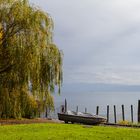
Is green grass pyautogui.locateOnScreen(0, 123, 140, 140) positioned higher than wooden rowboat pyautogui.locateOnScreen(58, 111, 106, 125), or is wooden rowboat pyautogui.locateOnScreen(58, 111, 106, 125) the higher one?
wooden rowboat pyautogui.locateOnScreen(58, 111, 106, 125)

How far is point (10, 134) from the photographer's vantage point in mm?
23188

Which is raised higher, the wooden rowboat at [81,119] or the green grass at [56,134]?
the wooden rowboat at [81,119]

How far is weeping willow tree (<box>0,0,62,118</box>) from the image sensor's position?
31.6 m

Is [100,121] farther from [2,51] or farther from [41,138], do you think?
[41,138]

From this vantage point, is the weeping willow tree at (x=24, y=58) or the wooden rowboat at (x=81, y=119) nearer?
the weeping willow tree at (x=24, y=58)

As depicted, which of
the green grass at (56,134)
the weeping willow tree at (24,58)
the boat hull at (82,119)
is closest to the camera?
the green grass at (56,134)

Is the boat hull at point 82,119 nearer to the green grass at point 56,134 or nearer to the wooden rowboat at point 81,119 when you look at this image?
the wooden rowboat at point 81,119

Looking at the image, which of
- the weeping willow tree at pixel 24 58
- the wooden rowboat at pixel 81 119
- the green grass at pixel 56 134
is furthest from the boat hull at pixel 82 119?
the green grass at pixel 56 134

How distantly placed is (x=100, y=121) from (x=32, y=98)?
217 inches

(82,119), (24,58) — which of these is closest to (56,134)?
(24,58)

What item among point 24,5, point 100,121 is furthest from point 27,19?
point 100,121

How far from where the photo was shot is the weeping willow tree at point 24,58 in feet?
104

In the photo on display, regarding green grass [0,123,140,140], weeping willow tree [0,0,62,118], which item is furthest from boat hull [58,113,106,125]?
green grass [0,123,140,140]

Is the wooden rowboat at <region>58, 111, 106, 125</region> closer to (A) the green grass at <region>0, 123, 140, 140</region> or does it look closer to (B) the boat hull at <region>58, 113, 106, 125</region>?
(B) the boat hull at <region>58, 113, 106, 125</region>
